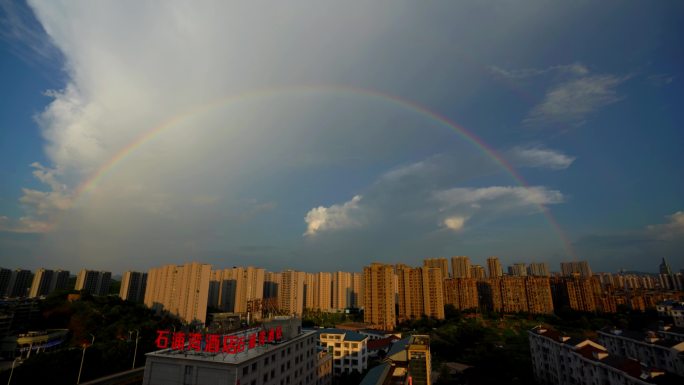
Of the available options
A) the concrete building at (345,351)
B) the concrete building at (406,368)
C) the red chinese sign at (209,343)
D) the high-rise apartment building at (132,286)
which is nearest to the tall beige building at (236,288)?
the high-rise apartment building at (132,286)

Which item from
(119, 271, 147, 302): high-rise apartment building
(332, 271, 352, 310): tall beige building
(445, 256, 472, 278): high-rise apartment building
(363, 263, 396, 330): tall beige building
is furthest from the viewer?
(445, 256, 472, 278): high-rise apartment building

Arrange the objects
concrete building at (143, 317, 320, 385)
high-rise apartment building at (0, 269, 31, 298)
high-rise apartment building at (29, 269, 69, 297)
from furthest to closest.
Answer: high-rise apartment building at (29, 269, 69, 297) → high-rise apartment building at (0, 269, 31, 298) → concrete building at (143, 317, 320, 385)

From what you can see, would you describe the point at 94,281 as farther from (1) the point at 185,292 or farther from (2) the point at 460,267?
(2) the point at 460,267

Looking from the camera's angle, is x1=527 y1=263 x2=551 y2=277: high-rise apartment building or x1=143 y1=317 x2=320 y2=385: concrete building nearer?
x1=143 y1=317 x2=320 y2=385: concrete building

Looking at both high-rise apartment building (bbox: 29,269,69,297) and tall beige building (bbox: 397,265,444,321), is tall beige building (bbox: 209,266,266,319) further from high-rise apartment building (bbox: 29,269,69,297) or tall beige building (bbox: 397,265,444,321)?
high-rise apartment building (bbox: 29,269,69,297)

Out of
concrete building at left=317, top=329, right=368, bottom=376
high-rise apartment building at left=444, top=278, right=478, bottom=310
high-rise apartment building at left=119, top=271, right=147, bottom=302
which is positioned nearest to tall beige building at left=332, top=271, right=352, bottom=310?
high-rise apartment building at left=444, top=278, right=478, bottom=310

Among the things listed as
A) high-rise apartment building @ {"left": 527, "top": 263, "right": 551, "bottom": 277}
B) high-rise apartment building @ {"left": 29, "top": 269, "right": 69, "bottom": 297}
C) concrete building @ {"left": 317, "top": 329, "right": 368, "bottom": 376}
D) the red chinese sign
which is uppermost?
high-rise apartment building @ {"left": 527, "top": 263, "right": 551, "bottom": 277}

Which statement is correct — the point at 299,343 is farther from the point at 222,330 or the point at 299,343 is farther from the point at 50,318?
the point at 50,318
